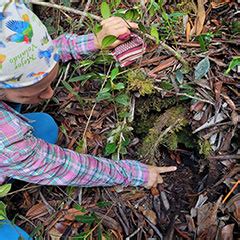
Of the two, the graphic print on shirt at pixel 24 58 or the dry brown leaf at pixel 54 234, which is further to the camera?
the dry brown leaf at pixel 54 234

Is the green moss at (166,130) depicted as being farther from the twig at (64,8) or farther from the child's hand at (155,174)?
the twig at (64,8)

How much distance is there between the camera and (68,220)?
176cm

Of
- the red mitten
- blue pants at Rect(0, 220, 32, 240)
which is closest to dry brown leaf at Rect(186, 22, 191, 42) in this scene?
the red mitten

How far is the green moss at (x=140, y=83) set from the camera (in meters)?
1.82

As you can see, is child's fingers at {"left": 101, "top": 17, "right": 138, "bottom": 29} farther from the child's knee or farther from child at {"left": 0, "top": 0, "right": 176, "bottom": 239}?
the child's knee

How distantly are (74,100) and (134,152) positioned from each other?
35 centimetres

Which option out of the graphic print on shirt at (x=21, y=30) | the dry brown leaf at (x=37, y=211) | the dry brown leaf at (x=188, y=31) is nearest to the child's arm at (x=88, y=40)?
Result: the dry brown leaf at (x=188, y=31)

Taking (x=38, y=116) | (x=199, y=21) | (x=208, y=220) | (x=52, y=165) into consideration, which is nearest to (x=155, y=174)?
(x=208, y=220)

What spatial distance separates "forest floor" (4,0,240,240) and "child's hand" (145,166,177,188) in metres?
0.04

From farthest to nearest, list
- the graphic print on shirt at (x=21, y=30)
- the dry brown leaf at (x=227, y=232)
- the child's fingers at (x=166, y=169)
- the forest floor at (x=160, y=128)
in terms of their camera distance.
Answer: the child's fingers at (x=166, y=169)
the forest floor at (x=160, y=128)
the dry brown leaf at (x=227, y=232)
the graphic print on shirt at (x=21, y=30)

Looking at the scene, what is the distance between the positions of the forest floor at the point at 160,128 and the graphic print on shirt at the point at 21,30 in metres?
0.52

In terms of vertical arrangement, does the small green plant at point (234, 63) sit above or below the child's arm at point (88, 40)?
below

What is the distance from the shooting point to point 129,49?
1793 mm

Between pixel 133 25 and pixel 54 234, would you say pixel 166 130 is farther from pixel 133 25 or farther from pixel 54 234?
pixel 54 234
